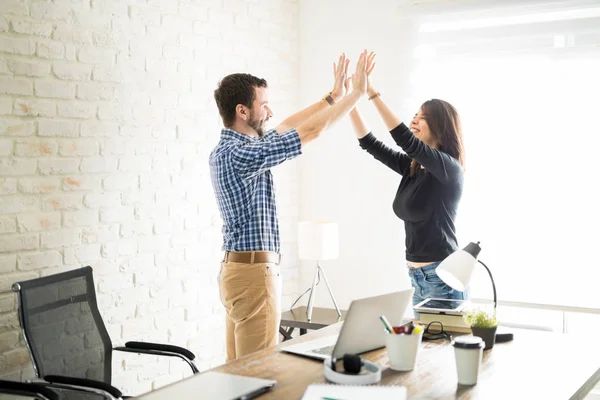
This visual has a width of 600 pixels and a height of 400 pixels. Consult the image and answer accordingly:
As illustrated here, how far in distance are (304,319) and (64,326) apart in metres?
1.86

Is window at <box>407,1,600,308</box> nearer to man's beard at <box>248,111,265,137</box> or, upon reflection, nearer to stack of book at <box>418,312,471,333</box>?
man's beard at <box>248,111,265,137</box>

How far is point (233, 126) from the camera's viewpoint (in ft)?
10.4

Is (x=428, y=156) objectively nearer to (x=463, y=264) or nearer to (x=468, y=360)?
(x=463, y=264)

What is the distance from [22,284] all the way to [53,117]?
853mm

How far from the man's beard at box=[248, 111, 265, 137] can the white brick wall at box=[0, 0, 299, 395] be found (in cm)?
79

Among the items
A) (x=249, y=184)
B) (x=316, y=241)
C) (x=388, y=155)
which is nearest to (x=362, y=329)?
(x=249, y=184)

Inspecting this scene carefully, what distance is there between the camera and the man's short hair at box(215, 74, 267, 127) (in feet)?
10.3

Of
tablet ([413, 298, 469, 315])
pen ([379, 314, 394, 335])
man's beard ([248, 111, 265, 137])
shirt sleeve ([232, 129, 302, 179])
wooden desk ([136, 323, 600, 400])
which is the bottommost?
wooden desk ([136, 323, 600, 400])

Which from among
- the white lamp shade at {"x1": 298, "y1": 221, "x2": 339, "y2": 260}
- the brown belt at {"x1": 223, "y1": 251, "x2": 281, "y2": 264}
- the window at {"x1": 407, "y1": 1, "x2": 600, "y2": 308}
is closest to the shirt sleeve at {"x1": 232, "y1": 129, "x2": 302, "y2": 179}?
the brown belt at {"x1": 223, "y1": 251, "x2": 281, "y2": 264}

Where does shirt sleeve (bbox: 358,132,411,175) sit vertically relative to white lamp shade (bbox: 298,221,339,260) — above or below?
above

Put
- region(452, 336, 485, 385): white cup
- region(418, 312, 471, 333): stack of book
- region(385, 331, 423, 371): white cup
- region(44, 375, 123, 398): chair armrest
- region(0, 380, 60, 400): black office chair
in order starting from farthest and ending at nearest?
region(418, 312, 471, 333): stack of book, region(44, 375, 123, 398): chair armrest, region(0, 380, 60, 400): black office chair, region(385, 331, 423, 371): white cup, region(452, 336, 485, 385): white cup

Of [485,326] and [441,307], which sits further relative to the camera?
[441,307]

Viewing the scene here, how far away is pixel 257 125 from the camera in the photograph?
320cm

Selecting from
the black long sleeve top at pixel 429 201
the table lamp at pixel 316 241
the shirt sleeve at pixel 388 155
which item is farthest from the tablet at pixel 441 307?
the table lamp at pixel 316 241
